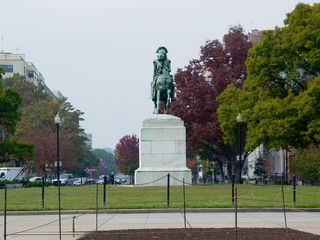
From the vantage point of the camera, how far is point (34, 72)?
6757 inches

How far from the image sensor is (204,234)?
54.7 feet

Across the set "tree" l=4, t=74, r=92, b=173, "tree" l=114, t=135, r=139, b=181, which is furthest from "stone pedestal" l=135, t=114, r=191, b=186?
"tree" l=114, t=135, r=139, b=181

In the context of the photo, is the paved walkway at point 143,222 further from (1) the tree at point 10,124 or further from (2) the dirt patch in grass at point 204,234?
(1) the tree at point 10,124

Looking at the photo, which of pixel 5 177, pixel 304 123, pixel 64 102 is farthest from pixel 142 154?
pixel 64 102

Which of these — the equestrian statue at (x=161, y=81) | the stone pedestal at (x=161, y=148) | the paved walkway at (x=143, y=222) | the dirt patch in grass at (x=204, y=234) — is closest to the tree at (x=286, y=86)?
the equestrian statue at (x=161, y=81)

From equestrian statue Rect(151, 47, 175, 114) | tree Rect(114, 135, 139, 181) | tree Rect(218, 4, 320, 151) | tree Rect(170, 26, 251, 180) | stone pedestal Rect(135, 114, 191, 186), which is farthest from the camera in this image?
tree Rect(114, 135, 139, 181)

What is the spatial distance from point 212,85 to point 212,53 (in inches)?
130

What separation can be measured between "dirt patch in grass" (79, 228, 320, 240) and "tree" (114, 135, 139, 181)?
362 feet

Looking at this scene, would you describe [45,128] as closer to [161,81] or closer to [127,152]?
[127,152]

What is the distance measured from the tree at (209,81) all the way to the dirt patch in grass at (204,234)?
5065 centimetres

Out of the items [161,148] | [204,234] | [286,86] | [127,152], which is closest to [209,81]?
[286,86]

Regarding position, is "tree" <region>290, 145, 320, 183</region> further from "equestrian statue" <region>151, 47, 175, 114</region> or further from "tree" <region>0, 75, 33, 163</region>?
"tree" <region>0, 75, 33, 163</region>

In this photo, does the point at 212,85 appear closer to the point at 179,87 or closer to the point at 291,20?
Answer: the point at 179,87

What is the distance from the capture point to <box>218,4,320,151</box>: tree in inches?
1955
